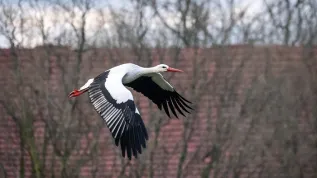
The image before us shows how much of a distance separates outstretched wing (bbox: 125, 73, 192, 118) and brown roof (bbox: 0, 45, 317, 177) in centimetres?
302

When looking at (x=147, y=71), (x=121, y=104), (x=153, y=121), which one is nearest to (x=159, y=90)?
(x=147, y=71)

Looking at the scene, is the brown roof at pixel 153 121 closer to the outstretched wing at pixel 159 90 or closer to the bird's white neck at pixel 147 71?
the outstretched wing at pixel 159 90

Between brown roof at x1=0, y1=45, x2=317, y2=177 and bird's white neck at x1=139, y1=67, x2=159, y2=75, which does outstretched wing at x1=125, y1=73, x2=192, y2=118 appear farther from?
brown roof at x1=0, y1=45, x2=317, y2=177

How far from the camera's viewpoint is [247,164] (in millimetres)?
18812

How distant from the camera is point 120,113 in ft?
43.9

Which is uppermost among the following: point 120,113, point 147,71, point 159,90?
point 147,71

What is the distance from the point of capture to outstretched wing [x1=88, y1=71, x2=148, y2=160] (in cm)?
1312

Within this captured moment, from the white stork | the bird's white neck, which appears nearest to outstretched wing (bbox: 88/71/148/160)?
the white stork

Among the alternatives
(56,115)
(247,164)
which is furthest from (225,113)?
(56,115)

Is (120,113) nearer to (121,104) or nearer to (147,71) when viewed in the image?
(121,104)

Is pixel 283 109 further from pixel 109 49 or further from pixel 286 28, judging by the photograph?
pixel 109 49

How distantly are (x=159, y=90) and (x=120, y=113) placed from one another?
1.86 meters

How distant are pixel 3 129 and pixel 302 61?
14.4 feet

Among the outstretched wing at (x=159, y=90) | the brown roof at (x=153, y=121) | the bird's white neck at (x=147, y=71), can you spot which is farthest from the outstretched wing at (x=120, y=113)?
the brown roof at (x=153, y=121)
